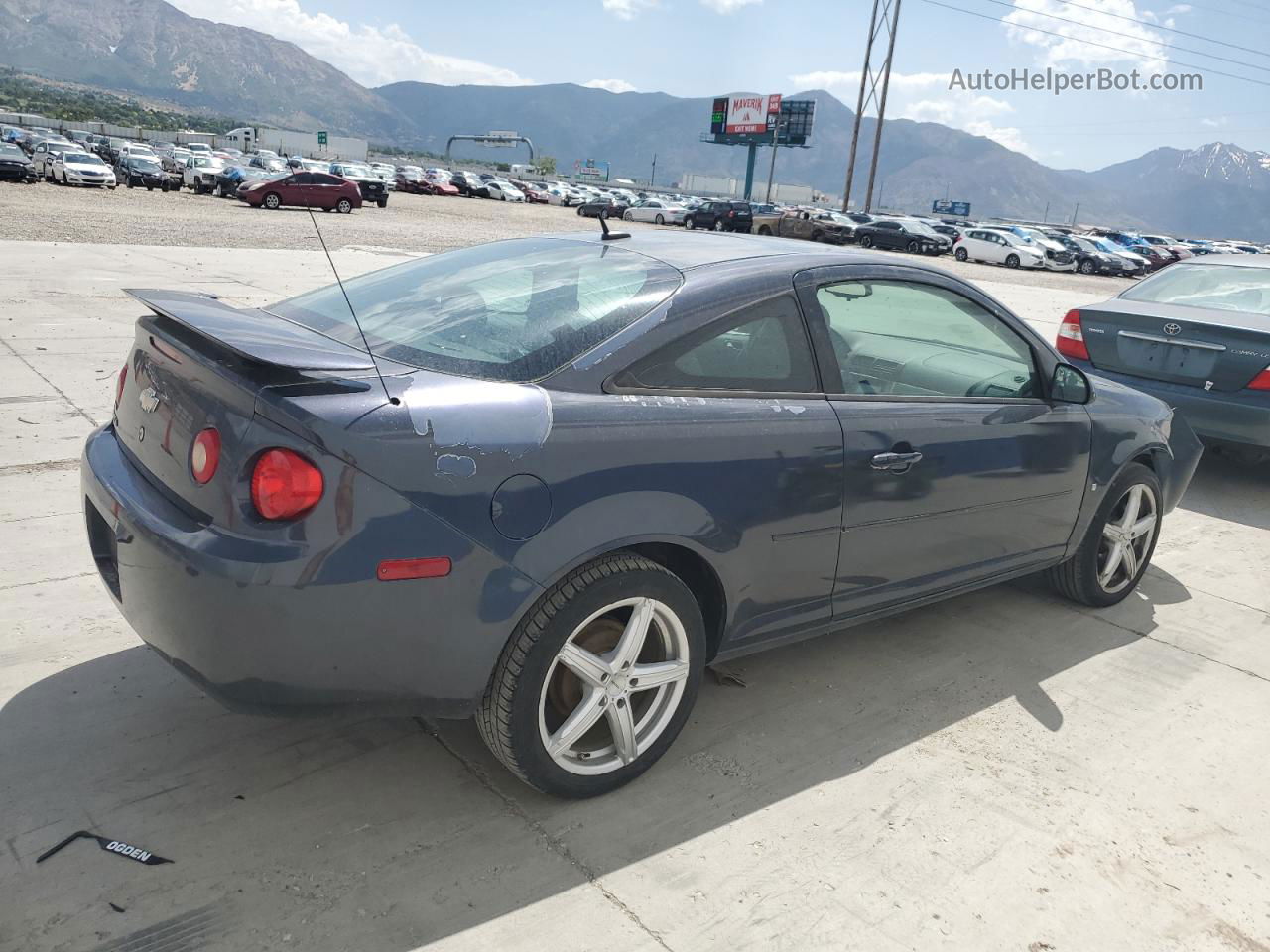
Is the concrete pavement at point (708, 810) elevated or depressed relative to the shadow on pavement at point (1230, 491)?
depressed

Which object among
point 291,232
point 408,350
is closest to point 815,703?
point 408,350

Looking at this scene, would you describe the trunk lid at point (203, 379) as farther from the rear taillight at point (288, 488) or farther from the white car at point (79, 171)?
the white car at point (79, 171)

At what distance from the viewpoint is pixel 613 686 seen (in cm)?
269

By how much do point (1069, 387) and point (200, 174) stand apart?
41.8 m

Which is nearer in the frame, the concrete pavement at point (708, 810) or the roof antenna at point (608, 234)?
the concrete pavement at point (708, 810)

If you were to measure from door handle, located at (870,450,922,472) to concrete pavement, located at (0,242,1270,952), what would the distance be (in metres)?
0.85

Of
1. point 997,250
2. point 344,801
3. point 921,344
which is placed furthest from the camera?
point 997,250

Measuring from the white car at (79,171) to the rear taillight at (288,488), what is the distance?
3846cm

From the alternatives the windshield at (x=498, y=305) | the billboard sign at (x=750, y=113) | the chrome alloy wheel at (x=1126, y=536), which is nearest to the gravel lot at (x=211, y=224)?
the chrome alloy wheel at (x=1126, y=536)

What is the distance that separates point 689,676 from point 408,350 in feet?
3.99

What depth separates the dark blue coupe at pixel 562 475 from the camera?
2.25 metres

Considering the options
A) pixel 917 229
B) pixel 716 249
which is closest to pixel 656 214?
pixel 917 229

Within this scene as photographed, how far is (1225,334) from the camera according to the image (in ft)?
20.5

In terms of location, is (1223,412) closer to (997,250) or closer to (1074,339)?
(1074,339)
